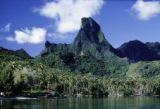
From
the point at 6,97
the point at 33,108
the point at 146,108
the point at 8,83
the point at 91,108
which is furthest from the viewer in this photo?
the point at 8,83

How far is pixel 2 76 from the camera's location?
193500 millimetres

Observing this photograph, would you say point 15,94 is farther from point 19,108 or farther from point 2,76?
point 19,108

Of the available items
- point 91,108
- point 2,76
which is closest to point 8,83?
point 2,76

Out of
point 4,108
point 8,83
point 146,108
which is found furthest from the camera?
point 8,83

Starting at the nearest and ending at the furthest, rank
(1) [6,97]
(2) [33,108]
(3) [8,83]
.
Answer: (2) [33,108] → (1) [6,97] → (3) [8,83]

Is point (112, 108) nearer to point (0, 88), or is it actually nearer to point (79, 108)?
point (79, 108)

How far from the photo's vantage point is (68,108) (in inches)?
4875

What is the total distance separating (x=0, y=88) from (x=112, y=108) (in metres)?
76.6

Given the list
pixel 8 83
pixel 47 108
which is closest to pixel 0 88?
pixel 8 83

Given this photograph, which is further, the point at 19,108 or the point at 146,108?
the point at 146,108

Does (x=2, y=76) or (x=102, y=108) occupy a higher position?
(x=2, y=76)

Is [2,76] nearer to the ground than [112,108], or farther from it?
farther from it

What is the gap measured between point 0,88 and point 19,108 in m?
76.3

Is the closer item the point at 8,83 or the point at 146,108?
the point at 146,108
